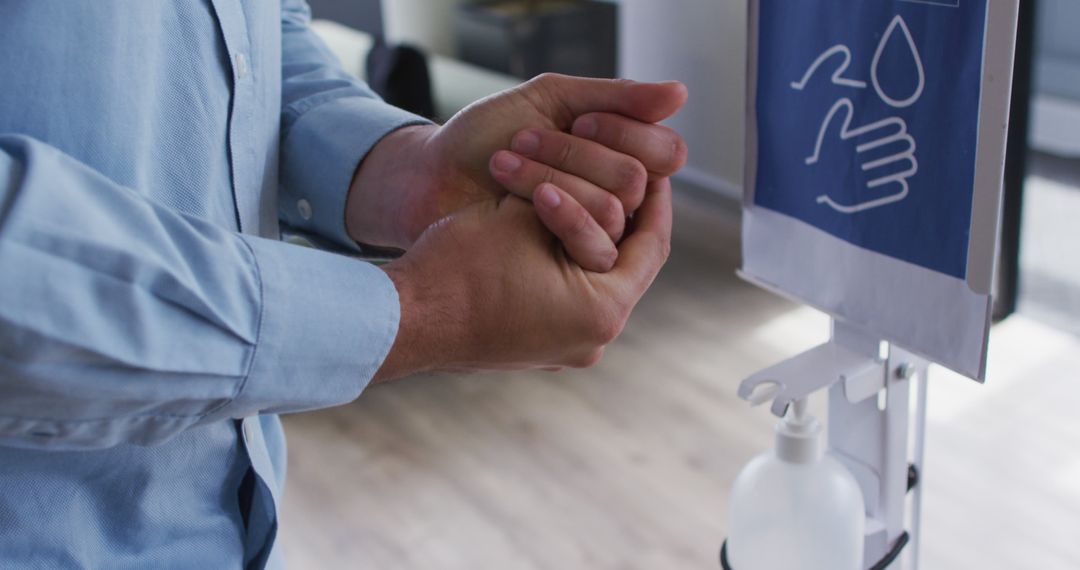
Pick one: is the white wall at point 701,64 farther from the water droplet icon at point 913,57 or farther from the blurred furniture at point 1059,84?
the water droplet icon at point 913,57

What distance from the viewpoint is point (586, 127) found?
0.69 metres

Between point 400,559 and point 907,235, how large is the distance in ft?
4.20

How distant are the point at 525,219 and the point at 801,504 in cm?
29

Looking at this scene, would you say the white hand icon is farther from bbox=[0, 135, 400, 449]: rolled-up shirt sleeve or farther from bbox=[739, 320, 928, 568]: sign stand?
bbox=[0, 135, 400, 449]: rolled-up shirt sleeve

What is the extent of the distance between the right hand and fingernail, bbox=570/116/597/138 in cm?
7

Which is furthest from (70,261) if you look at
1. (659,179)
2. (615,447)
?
(615,447)

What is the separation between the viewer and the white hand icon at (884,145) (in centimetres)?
70

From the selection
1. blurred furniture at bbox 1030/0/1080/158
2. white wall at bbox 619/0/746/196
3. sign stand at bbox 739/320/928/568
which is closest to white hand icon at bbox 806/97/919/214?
sign stand at bbox 739/320/928/568

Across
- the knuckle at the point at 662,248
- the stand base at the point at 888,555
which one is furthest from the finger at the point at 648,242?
the stand base at the point at 888,555

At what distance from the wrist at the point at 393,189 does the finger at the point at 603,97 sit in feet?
0.32

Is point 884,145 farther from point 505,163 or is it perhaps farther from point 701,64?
point 701,64

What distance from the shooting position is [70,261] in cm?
44

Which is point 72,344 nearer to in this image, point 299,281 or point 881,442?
point 299,281

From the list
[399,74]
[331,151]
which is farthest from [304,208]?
[399,74]
